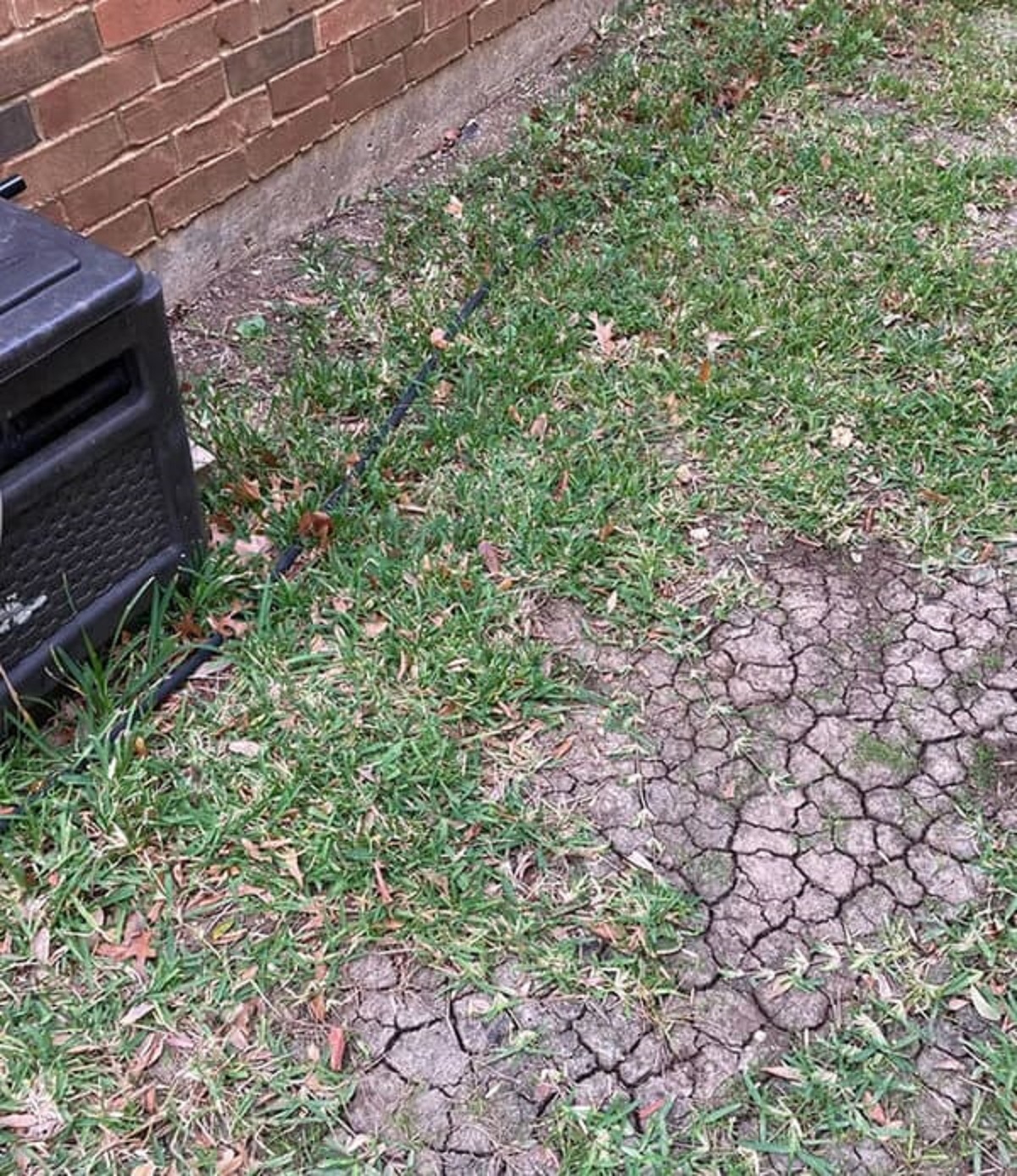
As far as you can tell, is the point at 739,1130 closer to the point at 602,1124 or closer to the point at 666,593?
the point at 602,1124

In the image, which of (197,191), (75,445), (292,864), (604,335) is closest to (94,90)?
(197,191)

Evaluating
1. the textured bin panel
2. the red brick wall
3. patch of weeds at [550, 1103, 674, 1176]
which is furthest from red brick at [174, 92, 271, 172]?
patch of weeds at [550, 1103, 674, 1176]

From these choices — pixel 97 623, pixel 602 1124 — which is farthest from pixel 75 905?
pixel 602 1124

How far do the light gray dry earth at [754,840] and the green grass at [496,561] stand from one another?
0.05 m

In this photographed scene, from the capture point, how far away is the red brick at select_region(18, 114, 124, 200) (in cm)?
266

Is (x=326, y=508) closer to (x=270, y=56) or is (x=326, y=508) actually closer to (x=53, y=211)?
(x=53, y=211)

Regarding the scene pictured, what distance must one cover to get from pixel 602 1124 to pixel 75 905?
2.87 ft

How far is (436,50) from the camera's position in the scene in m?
3.72


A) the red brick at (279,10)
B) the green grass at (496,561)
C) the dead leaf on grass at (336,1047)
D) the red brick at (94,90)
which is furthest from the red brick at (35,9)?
the dead leaf on grass at (336,1047)

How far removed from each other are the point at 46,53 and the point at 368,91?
1.14 metres

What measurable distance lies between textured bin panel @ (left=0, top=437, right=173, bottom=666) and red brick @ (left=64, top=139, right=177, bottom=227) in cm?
103

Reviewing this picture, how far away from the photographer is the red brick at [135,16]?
2.67m

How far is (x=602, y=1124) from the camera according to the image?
1.66 metres

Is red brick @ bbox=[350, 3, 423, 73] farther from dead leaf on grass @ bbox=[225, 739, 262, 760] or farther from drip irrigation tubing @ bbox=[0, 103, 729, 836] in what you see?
dead leaf on grass @ bbox=[225, 739, 262, 760]
